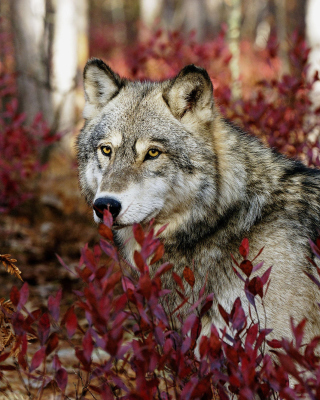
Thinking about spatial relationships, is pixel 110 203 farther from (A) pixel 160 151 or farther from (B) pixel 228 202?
(B) pixel 228 202

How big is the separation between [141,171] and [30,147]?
3.29 meters

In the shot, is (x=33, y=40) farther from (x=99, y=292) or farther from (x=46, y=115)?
(x=99, y=292)

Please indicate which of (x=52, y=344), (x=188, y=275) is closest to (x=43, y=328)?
(x=52, y=344)

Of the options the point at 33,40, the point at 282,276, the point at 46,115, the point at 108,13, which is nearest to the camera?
the point at 282,276

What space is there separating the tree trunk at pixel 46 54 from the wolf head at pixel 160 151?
4.36 meters

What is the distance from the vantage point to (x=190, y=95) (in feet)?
10.3

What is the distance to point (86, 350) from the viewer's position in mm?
1595

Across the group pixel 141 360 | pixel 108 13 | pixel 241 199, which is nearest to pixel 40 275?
pixel 241 199

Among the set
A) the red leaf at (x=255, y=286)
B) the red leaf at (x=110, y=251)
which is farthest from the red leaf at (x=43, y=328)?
the red leaf at (x=255, y=286)

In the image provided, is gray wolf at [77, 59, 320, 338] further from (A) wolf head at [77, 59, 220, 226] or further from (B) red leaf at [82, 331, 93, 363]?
(B) red leaf at [82, 331, 93, 363]

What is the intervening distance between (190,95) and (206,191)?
738 mm

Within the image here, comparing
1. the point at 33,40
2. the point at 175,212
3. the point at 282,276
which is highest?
the point at 33,40

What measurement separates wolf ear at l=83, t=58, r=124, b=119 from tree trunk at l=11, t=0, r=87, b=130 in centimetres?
375

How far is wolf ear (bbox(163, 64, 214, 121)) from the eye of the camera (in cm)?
303
